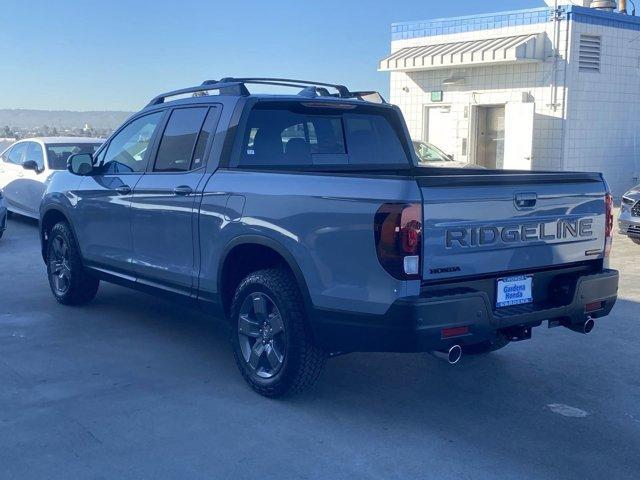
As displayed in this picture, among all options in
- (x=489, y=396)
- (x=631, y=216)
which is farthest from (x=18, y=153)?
(x=489, y=396)

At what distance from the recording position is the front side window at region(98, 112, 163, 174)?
22.3ft

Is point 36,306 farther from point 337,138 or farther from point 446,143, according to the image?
point 446,143

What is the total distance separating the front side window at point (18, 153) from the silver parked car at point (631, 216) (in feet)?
33.9

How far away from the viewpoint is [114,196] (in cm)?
695

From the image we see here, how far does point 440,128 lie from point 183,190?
15946 mm

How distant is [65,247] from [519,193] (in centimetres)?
464

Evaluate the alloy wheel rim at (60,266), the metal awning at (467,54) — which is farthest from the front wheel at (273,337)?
the metal awning at (467,54)

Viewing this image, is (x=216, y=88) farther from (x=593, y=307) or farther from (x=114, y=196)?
(x=593, y=307)

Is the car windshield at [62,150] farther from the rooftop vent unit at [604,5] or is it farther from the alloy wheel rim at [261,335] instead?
the rooftop vent unit at [604,5]

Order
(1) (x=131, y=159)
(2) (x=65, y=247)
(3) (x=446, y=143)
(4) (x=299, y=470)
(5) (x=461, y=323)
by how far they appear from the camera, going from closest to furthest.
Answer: (4) (x=299, y=470), (5) (x=461, y=323), (1) (x=131, y=159), (2) (x=65, y=247), (3) (x=446, y=143)

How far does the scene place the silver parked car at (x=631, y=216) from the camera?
11.4 meters

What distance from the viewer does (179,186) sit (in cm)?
611

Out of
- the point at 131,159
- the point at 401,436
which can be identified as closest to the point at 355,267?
the point at 401,436

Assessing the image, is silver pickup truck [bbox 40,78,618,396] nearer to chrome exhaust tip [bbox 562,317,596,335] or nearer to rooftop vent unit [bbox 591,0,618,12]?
chrome exhaust tip [bbox 562,317,596,335]
